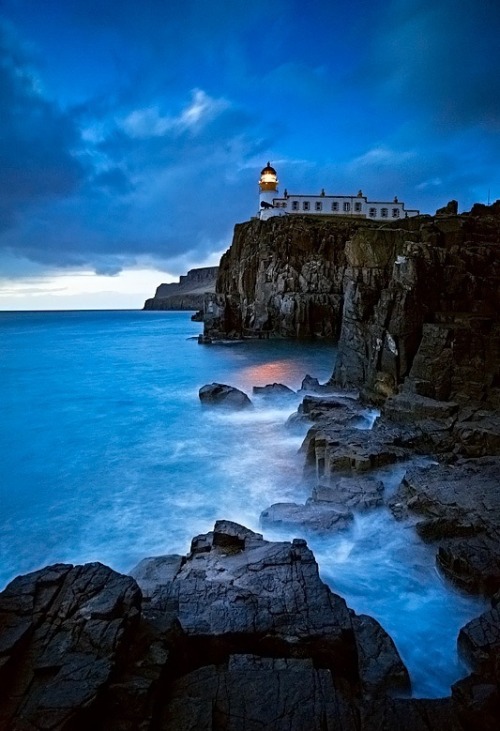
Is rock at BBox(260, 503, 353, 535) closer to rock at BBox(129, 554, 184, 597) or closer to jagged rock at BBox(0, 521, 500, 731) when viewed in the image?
jagged rock at BBox(0, 521, 500, 731)

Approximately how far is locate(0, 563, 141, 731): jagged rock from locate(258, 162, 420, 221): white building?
7244cm

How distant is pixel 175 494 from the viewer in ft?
38.6

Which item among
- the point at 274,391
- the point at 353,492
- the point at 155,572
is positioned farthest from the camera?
the point at 274,391

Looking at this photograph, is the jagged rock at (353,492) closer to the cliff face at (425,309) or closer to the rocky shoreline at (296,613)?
the rocky shoreline at (296,613)

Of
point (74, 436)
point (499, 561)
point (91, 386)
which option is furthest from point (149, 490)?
point (91, 386)

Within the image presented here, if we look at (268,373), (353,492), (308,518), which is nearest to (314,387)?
(268,373)

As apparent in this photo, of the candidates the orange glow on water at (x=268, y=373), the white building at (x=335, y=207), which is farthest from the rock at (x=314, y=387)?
the white building at (x=335, y=207)

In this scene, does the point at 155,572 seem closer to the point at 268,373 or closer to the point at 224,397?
the point at 224,397

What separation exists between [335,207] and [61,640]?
2965 inches

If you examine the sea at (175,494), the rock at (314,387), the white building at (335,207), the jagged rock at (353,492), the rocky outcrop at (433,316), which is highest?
the white building at (335,207)

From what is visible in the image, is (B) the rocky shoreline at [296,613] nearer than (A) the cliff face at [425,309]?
Yes

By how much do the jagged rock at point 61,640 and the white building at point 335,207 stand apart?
72436 millimetres

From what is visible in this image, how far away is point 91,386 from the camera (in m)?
27.8

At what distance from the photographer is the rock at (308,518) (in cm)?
A: 859
